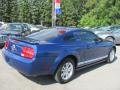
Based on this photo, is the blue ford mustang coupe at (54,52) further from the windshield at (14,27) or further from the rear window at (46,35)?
the windshield at (14,27)

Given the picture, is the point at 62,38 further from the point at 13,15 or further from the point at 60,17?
the point at 13,15

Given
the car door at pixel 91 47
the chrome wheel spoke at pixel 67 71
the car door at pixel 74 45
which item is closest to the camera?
the chrome wheel spoke at pixel 67 71

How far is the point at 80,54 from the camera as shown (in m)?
6.88

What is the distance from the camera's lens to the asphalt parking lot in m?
6.10

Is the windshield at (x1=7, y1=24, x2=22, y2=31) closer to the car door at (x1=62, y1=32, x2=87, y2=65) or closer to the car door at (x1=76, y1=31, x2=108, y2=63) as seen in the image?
the car door at (x1=76, y1=31, x2=108, y2=63)

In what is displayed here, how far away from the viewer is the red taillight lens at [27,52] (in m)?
5.75

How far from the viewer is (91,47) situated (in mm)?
7402

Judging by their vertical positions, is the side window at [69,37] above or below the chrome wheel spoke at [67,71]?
above

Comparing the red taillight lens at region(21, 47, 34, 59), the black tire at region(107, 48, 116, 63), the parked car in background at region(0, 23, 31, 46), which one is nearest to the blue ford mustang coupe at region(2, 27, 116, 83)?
the red taillight lens at region(21, 47, 34, 59)

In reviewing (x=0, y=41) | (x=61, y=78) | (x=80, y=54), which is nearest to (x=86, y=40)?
(x=80, y=54)

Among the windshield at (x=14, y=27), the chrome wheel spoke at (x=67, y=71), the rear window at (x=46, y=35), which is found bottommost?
the chrome wheel spoke at (x=67, y=71)

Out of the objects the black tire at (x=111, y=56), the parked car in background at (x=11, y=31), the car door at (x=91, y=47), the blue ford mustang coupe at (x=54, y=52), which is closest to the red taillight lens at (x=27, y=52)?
the blue ford mustang coupe at (x=54, y=52)

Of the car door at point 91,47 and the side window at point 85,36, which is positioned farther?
the car door at point 91,47

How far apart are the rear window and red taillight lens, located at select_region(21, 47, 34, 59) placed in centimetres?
74
